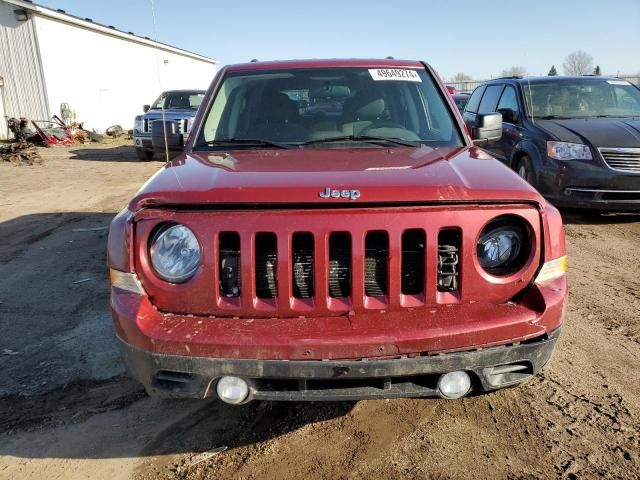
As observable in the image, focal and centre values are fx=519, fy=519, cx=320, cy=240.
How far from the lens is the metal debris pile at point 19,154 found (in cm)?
1475

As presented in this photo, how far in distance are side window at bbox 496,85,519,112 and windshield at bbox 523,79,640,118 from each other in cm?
18

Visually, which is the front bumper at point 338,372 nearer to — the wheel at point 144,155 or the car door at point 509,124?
the car door at point 509,124

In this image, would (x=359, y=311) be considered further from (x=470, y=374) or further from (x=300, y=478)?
(x=300, y=478)

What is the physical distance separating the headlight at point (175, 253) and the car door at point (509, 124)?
6137mm

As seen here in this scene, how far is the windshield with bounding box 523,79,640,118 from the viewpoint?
23.8ft

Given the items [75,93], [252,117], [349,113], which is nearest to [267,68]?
[252,117]

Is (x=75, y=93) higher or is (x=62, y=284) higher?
(x=75, y=93)

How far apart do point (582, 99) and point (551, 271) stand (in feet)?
20.7

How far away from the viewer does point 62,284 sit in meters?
4.84

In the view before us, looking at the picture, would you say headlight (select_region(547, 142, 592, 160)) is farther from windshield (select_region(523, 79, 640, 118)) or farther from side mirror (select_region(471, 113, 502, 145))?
side mirror (select_region(471, 113, 502, 145))

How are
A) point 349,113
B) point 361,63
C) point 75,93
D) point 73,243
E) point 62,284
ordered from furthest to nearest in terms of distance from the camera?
point 75,93, point 73,243, point 62,284, point 361,63, point 349,113

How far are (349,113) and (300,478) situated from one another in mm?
2216

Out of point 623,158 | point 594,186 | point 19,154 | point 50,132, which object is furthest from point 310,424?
point 50,132

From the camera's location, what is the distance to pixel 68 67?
2108 centimetres
